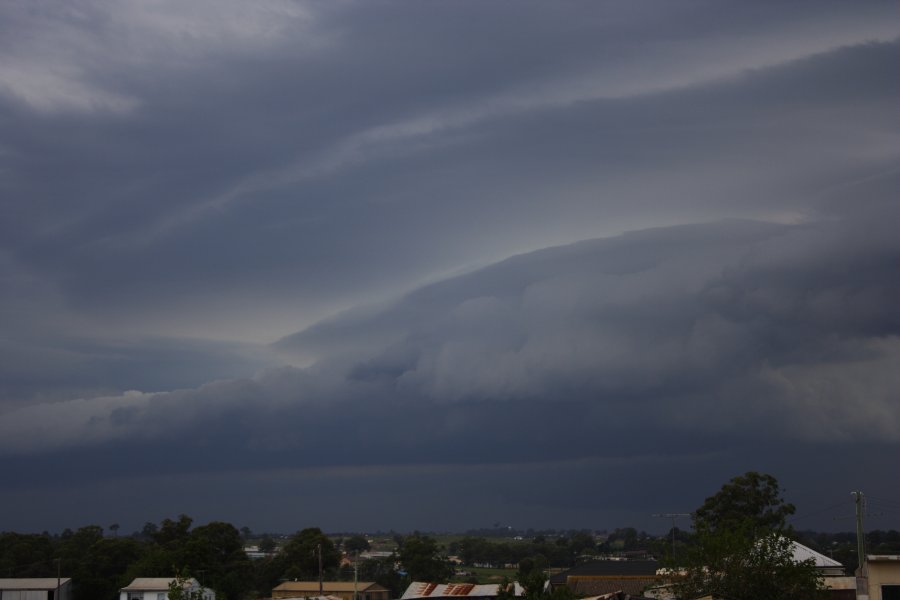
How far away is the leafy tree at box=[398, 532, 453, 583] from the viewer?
137 metres

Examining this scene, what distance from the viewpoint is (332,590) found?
121 m

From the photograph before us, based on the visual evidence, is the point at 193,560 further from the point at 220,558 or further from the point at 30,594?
the point at 30,594

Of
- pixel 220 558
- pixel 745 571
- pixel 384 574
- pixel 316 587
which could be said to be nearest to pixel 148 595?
pixel 220 558

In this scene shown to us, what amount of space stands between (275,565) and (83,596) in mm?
28816

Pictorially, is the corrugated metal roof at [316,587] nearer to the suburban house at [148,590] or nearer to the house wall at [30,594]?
the suburban house at [148,590]

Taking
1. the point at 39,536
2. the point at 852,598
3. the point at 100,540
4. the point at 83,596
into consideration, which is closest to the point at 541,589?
the point at 852,598

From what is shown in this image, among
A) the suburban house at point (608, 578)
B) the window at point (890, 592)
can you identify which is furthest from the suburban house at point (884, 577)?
the suburban house at point (608, 578)

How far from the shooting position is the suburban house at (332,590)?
383 ft

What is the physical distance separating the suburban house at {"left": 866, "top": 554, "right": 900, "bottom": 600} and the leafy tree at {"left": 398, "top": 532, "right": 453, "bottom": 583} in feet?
282

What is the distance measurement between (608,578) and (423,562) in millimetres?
Answer: 42135

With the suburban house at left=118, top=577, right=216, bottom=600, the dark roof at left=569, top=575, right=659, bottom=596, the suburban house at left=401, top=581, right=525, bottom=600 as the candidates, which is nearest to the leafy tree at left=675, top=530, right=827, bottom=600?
the dark roof at left=569, top=575, right=659, bottom=596

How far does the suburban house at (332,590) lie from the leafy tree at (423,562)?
1039 centimetres

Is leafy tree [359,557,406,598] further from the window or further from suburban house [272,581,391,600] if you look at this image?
the window

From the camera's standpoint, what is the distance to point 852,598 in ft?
219
